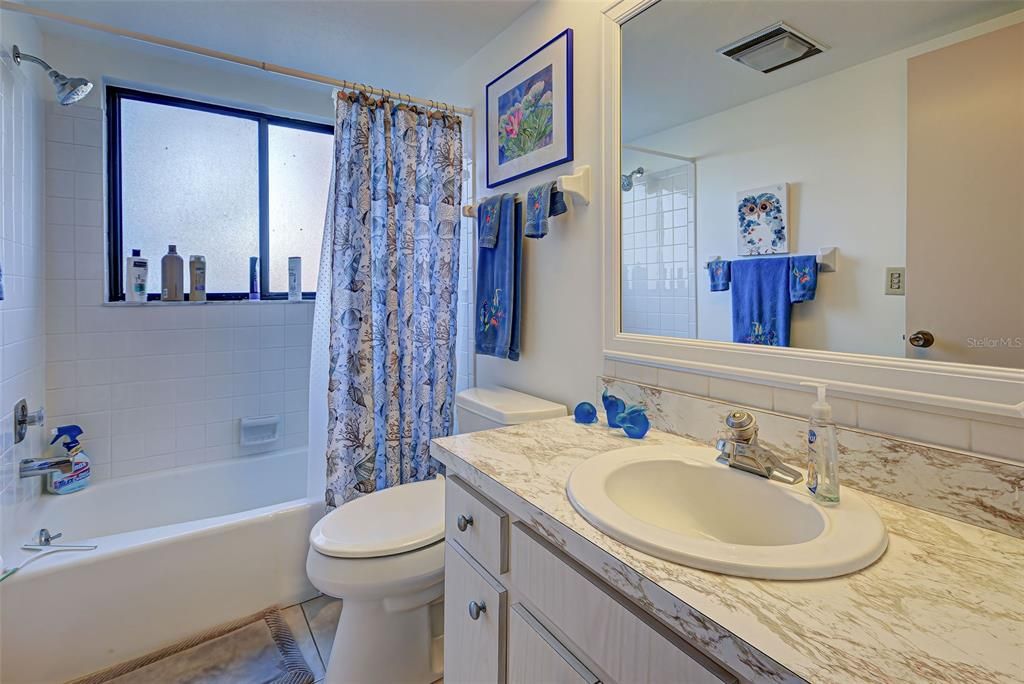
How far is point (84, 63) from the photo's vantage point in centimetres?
203

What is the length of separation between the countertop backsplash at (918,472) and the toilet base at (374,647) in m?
1.08

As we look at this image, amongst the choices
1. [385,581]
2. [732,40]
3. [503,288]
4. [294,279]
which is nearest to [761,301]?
[732,40]

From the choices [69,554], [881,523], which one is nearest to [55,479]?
[69,554]

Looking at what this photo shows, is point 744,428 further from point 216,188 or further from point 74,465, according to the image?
point 216,188

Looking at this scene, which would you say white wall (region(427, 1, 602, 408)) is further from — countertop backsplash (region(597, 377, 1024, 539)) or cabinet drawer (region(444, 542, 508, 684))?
cabinet drawer (region(444, 542, 508, 684))

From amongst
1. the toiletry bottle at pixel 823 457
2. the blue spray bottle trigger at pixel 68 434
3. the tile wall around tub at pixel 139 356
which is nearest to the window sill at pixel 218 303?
the tile wall around tub at pixel 139 356

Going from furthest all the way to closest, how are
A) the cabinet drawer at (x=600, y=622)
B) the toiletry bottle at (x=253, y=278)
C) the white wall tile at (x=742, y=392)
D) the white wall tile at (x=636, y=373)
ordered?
1. the toiletry bottle at (x=253, y=278)
2. the white wall tile at (x=636, y=373)
3. the white wall tile at (x=742, y=392)
4. the cabinet drawer at (x=600, y=622)

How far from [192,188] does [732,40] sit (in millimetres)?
2412

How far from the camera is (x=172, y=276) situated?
7.24 ft

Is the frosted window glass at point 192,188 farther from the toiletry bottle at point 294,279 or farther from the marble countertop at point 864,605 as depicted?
the marble countertop at point 864,605

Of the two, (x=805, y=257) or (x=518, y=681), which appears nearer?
A: (x=518, y=681)

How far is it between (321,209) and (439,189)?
3.46 ft

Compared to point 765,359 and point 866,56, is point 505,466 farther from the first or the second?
point 866,56

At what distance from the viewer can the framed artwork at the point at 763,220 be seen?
990 mm
